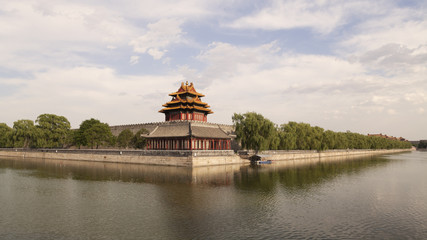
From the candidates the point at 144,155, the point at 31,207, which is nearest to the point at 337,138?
the point at 144,155

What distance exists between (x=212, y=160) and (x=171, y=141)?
36.6ft

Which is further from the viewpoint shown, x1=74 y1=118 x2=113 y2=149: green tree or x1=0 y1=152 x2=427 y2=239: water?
x1=74 y1=118 x2=113 y2=149: green tree

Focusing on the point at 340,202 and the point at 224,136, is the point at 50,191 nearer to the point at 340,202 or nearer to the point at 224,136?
the point at 340,202

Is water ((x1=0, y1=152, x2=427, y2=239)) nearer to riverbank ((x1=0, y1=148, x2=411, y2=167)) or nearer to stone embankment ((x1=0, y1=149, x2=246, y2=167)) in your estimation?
stone embankment ((x1=0, y1=149, x2=246, y2=167))

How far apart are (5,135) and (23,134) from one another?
9503mm

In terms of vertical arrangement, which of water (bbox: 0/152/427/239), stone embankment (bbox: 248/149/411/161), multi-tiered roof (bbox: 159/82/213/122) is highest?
multi-tiered roof (bbox: 159/82/213/122)

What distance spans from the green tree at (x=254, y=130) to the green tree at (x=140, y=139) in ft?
70.7

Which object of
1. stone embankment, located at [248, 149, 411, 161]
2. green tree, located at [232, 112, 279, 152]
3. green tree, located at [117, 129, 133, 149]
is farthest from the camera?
green tree, located at [117, 129, 133, 149]

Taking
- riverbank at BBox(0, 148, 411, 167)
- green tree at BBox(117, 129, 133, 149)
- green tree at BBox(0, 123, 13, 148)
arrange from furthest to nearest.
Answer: green tree at BBox(0, 123, 13, 148) → green tree at BBox(117, 129, 133, 149) → riverbank at BBox(0, 148, 411, 167)

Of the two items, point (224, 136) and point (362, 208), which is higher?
point (224, 136)

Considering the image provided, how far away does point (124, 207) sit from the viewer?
2178cm

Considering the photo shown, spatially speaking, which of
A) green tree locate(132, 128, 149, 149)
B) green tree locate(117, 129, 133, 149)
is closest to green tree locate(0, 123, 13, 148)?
green tree locate(117, 129, 133, 149)

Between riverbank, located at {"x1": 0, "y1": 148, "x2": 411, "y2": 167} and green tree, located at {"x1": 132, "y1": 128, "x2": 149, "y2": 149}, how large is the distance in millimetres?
7699

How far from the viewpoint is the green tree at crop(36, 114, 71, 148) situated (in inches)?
3004
